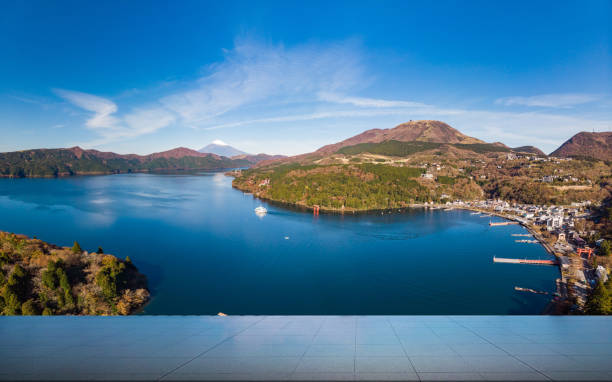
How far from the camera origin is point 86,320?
275 centimetres

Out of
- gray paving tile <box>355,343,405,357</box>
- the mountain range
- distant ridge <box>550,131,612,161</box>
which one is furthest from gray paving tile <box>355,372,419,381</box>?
distant ridge <box>550,131,612,161</box>

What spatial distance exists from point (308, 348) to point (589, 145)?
14648cm

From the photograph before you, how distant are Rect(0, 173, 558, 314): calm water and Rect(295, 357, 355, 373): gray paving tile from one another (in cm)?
1240

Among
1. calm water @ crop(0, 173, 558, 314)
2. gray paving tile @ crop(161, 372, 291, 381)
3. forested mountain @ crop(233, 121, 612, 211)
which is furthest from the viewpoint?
forested mountain @ crop(233, 121, 612, 211)

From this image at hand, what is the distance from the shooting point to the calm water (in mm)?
14531

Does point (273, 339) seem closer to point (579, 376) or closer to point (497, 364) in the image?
point (497, 364)

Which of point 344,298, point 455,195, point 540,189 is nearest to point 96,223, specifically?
point 344,298

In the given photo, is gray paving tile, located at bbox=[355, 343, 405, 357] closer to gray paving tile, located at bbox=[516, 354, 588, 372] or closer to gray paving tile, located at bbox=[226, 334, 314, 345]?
gray paving tile, located at bbox=[226, 334, 314, 345]

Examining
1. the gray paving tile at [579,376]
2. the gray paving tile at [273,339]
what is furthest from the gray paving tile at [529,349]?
the gray paving tile at [273,339]

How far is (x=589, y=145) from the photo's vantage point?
101 metres

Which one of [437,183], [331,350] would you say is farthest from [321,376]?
[437,183]

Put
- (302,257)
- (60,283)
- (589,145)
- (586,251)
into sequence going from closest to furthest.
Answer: (60,283) < (302,257) < (586,251) < (589,145)

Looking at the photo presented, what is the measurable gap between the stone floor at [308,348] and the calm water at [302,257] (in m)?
11.7

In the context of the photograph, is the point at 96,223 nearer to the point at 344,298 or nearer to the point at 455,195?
the point at 344,298
